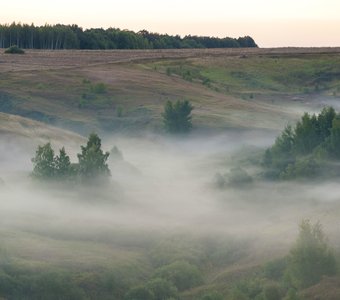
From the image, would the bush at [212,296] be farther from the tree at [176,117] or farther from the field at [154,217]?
the tree at [176,117]

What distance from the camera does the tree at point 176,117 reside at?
177250 millimetres

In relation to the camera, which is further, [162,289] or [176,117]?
[176,117]

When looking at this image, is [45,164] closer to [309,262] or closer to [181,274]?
[181,274]

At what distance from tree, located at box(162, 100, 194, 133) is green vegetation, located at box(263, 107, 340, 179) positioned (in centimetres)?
3856

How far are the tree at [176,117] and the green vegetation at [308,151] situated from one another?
3856cm

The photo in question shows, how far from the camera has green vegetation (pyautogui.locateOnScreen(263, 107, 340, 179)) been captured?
124m

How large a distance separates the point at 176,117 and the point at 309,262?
347 ft

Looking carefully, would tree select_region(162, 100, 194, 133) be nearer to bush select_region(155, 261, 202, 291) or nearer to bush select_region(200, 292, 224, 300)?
bush select_region(155, 261, 202, 291)

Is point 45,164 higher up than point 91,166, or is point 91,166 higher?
point 45,164

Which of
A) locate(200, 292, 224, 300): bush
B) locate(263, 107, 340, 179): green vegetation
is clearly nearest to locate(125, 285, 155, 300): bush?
locate(200, 292, 224, 300): bush

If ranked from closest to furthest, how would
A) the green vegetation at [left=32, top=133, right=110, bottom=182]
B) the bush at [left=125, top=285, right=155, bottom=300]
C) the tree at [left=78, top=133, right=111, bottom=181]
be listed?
the bush at [left=125, top=285, right=155, bottom=300] < the green vegetation at [left=32, top=133, right=110, bottom=182] < the tree at [left=78, top=133, right=111, bottom=181]

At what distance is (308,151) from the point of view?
13512cm

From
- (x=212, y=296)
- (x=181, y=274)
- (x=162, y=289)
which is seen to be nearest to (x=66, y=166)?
(x=181, y=274)

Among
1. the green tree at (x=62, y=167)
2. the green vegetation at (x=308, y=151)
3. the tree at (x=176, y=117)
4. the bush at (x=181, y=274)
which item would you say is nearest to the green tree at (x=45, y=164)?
the green tree at (x=62, y=167)
